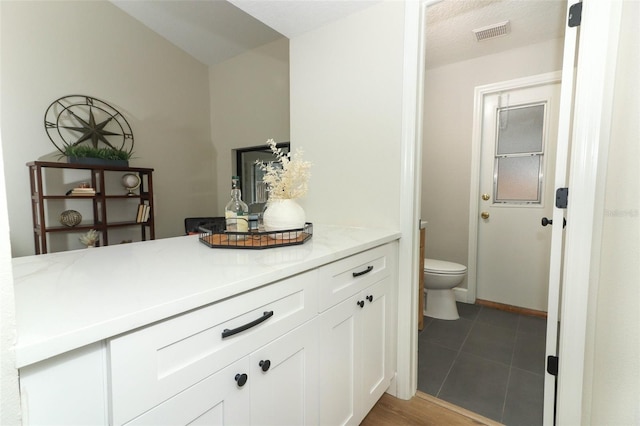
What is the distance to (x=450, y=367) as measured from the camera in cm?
190

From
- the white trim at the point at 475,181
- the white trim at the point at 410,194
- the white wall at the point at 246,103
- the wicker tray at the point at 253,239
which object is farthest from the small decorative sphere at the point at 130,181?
the white trim at the point at 475,181

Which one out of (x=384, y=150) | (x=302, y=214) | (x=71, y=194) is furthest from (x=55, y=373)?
(x=71, y=194)

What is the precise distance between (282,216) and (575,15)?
1.42 metres

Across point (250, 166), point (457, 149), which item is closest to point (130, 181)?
point (250, 166)

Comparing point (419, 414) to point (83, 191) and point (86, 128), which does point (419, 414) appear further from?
point (86, 128)

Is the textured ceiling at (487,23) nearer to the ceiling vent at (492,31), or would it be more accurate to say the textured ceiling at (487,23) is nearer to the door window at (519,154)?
the ceiling vent at (492,31)

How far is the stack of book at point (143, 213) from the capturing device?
3228 millimetres

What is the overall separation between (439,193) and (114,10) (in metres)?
→ 4.01

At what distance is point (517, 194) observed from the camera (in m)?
2.73

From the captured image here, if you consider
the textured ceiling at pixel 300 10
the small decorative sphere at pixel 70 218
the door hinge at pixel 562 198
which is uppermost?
the textured ceiling at pixel 300 10

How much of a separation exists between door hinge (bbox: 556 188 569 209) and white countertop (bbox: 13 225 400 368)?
2.82 ft

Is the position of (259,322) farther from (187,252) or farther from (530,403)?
(530,403)

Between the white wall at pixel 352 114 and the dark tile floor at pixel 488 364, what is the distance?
104 cm

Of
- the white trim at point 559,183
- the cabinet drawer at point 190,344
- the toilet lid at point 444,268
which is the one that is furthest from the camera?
the toilet lid at point 444,268
